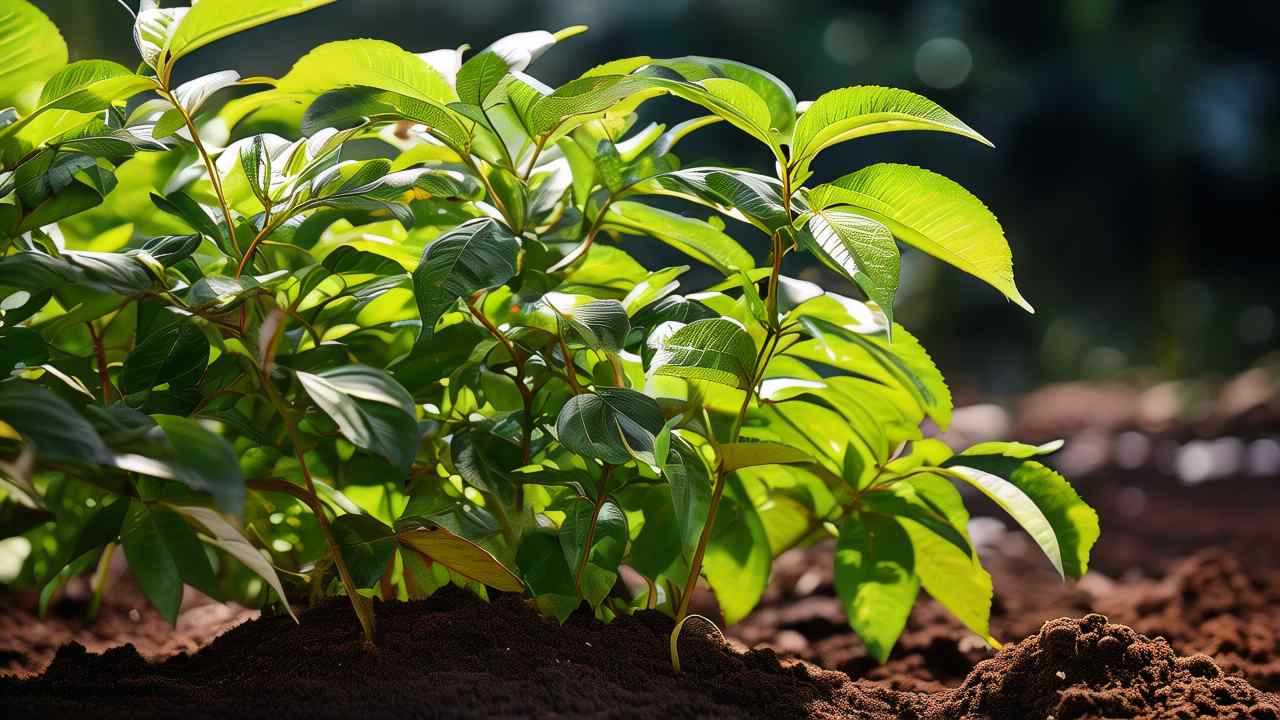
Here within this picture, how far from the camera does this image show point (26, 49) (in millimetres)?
768

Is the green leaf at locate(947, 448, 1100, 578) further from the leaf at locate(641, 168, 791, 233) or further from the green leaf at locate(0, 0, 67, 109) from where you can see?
the green leaf at locate(0, 0, 67, 109)

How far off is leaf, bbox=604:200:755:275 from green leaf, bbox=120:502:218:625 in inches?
15.1

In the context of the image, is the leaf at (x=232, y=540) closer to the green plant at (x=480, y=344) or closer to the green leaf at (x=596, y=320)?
the green plant at (x=480, y=344)

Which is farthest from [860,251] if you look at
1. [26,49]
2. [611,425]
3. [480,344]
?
[26,49]

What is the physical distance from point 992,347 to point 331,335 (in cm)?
566

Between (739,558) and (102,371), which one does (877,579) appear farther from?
(102,371)

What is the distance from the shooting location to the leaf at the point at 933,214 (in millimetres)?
641

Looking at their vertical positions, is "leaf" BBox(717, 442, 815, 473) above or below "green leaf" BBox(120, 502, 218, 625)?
above

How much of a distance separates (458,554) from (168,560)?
22 cm

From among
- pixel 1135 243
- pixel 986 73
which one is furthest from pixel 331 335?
pixel 1135 243

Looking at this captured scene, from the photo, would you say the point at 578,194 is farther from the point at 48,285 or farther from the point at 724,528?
the point at 48,285

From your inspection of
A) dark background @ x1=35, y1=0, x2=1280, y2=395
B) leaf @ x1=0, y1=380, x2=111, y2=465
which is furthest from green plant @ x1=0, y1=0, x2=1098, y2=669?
dark background @ x1=35, y1=0, x2=1280, y2=395

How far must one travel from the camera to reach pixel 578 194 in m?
0.88

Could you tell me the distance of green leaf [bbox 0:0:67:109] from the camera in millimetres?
759
